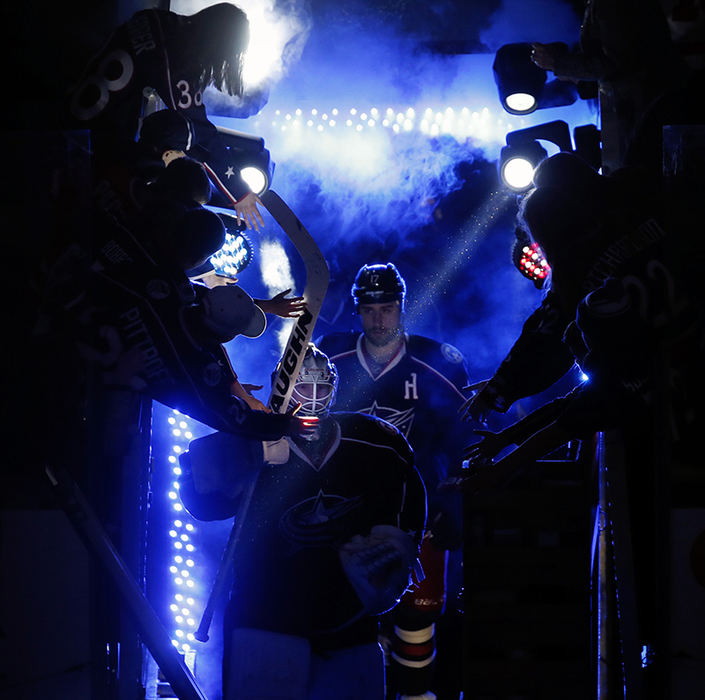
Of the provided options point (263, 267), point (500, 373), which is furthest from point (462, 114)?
point (500, 373)

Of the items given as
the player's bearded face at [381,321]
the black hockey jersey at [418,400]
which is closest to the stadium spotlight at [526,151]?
the player's bearded face at [381,321]

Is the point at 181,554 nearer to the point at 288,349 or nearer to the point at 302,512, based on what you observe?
the point at 302,512

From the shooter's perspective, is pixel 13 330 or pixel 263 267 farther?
pixel 263 267

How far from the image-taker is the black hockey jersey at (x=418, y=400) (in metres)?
4.33

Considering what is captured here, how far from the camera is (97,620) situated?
9.02ft

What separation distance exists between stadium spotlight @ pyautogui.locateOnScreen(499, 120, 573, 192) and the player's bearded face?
0.86m

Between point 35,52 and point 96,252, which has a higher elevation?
Answer: point 35,52

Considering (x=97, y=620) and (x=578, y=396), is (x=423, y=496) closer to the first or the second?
(x=578, y=396)

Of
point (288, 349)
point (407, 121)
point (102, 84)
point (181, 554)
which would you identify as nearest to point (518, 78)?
point (407, 121)

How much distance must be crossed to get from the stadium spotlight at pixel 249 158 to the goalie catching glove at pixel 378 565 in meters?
1.63

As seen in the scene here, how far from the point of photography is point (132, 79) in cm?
304

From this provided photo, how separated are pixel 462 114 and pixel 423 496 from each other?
264 centimetres

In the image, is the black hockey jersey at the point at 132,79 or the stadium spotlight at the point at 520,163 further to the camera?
the stadium spotlight at the point at 520,163

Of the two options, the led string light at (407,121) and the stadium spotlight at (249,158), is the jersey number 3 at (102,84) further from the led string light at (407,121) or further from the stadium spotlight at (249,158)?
the led string light at (407,121)
